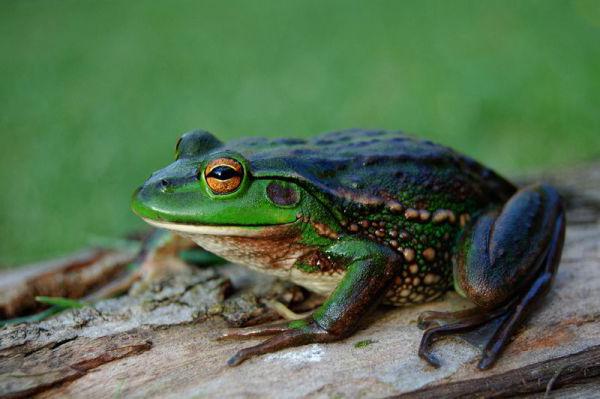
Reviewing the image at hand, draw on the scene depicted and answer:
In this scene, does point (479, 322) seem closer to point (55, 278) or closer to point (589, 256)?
point (589, 256)

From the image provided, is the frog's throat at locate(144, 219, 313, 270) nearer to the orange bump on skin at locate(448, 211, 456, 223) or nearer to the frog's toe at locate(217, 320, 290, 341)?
the frog's toe at locate(217, 320, 290, 341)

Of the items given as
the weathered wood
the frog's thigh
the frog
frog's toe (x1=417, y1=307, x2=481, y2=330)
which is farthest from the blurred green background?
frog's toe (x1=417, y1=307, x2=481, y2=330)

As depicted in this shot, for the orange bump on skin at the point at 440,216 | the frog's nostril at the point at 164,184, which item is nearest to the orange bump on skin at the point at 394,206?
the orange bump on skin at the point at 440,216

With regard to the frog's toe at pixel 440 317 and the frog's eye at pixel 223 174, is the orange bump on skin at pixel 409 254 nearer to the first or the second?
the frog's toe at pixel 440 317

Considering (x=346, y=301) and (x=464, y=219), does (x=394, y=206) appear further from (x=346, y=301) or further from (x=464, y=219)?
(x=346, y=301)

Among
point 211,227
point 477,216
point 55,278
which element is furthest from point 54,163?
point 477,216
